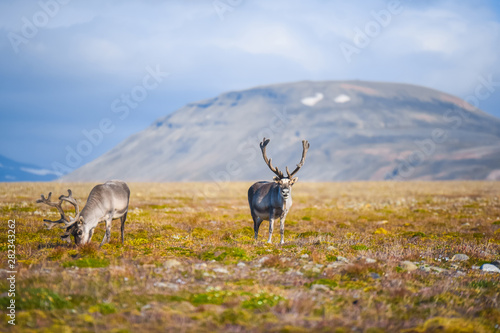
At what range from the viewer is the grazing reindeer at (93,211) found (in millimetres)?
15492

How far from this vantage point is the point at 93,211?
16.4 meters

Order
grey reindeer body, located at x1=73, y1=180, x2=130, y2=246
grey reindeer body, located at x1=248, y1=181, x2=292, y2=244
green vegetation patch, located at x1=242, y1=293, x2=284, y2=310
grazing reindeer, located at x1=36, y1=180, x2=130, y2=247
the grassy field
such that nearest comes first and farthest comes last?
1. the grassy field
2. green vegetation patch, located at x1=242, y1=293, x2=284, y2=310
3. grazing reindeer, located at x1=36, y1=180, x2=130, y2=247
4. grey reindeer body, located at x1=73, y1=180, x2=130, y2=246
5. grey reindeer body, located at x1=248, y1=181, x2=292, y2=244

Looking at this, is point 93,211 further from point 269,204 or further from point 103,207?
point 269,204

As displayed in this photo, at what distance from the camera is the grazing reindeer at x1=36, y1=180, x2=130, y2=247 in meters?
15.5

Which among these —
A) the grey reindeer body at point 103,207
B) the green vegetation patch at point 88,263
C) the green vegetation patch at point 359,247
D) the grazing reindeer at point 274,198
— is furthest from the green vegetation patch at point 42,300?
the green vegetation patch at point 359,247

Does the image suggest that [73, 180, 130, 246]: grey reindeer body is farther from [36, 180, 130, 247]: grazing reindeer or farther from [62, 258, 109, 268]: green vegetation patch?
[62, 258, 109, 268]: green vegetation patch

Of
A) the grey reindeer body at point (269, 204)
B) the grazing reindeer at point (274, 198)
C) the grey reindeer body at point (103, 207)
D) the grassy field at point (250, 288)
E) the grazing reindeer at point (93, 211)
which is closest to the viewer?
the grassy field at point (250, 288)

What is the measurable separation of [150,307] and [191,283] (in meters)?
2.03

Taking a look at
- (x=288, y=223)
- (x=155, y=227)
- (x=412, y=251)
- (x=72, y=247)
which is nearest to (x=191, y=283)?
(x=72, y=247)

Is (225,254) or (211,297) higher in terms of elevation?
(225,254)

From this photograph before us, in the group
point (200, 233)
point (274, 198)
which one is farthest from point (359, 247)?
point (200, 233)

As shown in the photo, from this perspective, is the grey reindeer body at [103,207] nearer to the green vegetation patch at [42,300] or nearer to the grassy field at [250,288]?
the grassy field at [250,288]

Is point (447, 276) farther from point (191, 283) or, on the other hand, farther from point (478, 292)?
point (191, 283)

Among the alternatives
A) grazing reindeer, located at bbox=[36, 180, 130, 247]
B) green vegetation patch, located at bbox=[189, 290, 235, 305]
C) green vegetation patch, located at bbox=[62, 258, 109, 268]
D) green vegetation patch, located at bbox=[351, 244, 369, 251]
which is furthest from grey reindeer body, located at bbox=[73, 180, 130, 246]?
green vegetation patch, located at bbox=[351, 244, 369, 251]
